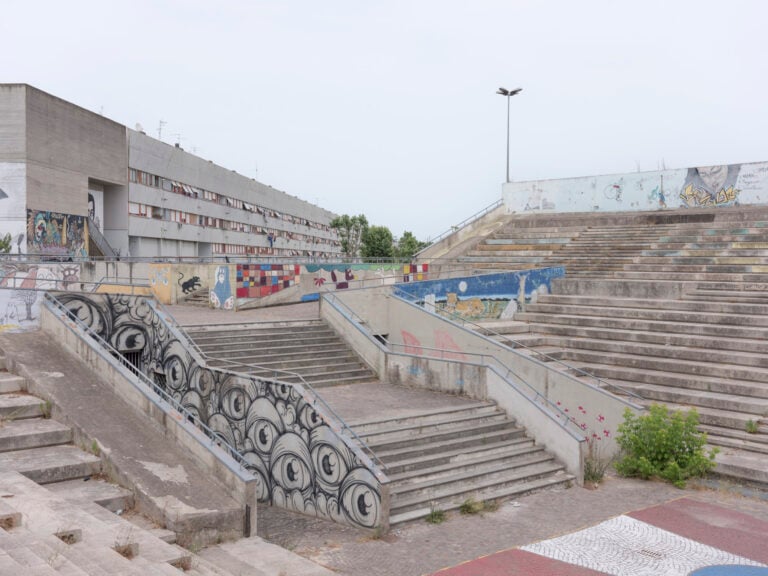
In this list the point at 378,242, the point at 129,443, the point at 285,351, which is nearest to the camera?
the point at 129,443

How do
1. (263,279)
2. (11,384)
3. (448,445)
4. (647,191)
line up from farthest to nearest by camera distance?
(647,191), (263,279), (448,445), (11,384)

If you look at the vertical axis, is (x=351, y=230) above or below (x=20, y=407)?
above

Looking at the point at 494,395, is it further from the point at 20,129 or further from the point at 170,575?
the point at 20,129

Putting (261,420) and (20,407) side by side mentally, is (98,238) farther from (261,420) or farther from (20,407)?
(261,420)

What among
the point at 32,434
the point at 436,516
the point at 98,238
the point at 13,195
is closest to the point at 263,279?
the point at 32,434

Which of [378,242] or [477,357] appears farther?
[378,242]

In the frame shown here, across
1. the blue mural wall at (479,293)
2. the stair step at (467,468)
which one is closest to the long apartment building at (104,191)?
the blue mural wall at (479,293)

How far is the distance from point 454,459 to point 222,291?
467 inches

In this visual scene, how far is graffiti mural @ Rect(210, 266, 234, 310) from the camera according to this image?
69.5 ft

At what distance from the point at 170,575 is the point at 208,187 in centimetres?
5094

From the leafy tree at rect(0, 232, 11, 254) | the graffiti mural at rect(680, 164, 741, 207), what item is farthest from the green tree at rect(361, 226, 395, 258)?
the leafy tree at rect(0, 232, 11, 254)

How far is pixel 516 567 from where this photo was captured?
8.53 m

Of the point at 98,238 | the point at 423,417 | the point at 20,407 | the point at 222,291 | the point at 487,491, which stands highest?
the point at 98,238

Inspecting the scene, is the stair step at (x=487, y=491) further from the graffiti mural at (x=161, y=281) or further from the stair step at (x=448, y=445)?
the graffiti mural at (x=161, y=281)
